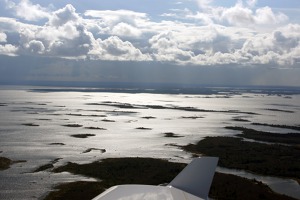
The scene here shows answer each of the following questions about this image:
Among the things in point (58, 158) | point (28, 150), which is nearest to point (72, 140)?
point (28, 150)

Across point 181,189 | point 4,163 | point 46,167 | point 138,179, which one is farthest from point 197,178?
point 4,163

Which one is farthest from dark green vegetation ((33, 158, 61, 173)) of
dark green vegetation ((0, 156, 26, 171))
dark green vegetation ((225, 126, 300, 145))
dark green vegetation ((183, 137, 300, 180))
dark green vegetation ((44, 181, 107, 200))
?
dark green vegetation ((225, 126, 300, 145))

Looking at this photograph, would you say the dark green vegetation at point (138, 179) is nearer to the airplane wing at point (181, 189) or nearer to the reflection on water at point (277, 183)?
the reflection on water at point (277, 183)

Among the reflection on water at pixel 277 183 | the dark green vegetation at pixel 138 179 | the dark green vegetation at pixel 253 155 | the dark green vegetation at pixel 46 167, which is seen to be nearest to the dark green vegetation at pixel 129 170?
the dark green vegetation at pixel 138 179

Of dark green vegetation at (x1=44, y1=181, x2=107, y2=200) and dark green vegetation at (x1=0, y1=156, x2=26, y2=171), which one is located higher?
dark green vegetation at (x1=0, y1=156, x2=26, y2=171)

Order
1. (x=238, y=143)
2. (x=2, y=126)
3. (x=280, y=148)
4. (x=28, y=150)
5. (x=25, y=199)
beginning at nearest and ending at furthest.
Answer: (x=25, y=199), (x=28, y=150), (x=280, y=148), (x=238, y=143), (x=2, y=126)

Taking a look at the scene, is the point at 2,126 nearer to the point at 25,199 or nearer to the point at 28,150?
the point at 28,150

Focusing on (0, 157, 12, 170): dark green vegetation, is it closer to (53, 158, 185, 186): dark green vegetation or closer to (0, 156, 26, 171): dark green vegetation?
(0, 156, 26, 171): dark green vegetation
